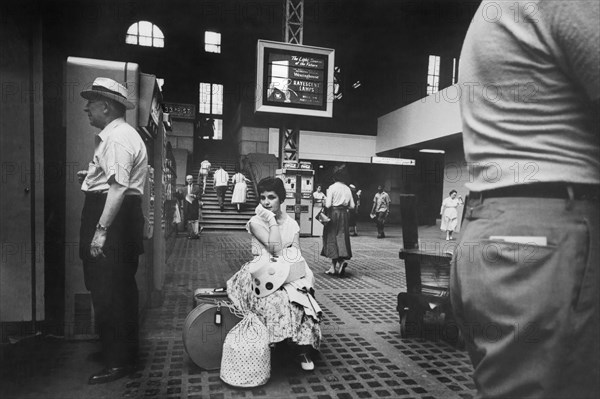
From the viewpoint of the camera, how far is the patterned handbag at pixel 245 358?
2.72m

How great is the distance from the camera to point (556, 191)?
1037mm

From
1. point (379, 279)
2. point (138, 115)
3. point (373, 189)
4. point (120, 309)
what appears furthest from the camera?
point (373, 189)

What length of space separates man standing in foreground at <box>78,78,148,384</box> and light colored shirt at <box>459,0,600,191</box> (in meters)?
2.40

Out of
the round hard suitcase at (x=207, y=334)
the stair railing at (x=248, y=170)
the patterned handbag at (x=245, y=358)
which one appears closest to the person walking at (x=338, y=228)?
the round hard suitcase at (x=207, y=334)

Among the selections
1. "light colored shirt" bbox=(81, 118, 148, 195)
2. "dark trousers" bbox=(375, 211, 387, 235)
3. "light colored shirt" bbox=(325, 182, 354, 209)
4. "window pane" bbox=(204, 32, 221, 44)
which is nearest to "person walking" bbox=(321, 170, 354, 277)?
"light colored shirt" bbox=(325, 182, 354, 209)

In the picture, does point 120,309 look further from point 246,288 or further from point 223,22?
point 223,22

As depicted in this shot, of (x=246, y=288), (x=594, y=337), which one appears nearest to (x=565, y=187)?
(x=594, y=337)

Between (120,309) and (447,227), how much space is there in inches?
465

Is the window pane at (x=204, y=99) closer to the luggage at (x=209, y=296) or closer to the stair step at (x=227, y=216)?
the stair step at (x=227, y=216)

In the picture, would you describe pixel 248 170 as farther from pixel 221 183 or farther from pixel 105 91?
pixel 105 91

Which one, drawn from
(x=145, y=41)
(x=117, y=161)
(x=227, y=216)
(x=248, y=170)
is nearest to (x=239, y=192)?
(x=227, y=216)

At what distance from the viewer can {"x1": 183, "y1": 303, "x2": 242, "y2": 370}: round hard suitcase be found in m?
2.94

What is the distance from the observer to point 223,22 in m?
22.3

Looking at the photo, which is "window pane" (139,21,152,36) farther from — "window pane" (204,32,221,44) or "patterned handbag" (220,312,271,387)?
"patterned handbag" (220,312,271,387)
